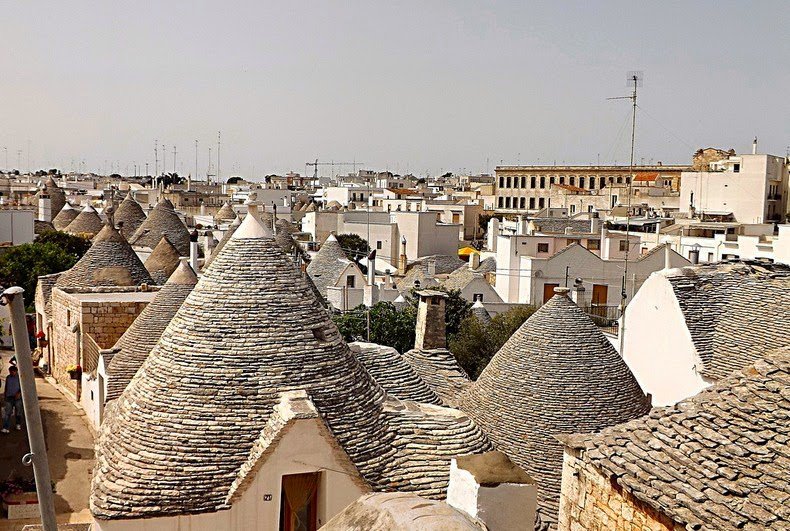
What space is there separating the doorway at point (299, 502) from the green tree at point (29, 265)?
22099 mm

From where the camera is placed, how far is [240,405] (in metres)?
7.66

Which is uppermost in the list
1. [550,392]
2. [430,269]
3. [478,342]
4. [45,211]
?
[45,211]

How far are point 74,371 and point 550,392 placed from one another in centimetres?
1140

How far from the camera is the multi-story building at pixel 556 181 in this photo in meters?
69.1

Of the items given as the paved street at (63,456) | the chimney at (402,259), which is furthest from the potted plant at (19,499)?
the chimney at (402,259)

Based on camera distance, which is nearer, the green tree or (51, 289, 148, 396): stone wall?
(51, 289, 148, 396): stone wall

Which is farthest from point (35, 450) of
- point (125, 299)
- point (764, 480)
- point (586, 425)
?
point (125, 299)

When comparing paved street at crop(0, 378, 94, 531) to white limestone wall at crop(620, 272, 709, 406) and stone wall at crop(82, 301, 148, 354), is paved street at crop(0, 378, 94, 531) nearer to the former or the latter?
stone wall at crop(82, 301, 148, 354)

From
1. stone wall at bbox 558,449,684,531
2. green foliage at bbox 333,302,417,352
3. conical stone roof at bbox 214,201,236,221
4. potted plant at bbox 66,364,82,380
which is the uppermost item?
conical stone roof at bbox 214,201,236,221

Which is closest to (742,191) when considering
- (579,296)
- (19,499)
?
(579,296)

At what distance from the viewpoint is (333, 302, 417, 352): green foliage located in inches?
854

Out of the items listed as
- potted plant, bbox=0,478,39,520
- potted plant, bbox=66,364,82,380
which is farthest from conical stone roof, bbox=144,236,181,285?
potted plant, bbox=0,478,39,520

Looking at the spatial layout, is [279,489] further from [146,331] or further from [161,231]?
[161,231]

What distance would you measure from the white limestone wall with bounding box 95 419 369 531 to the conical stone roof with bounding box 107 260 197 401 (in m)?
6.23
